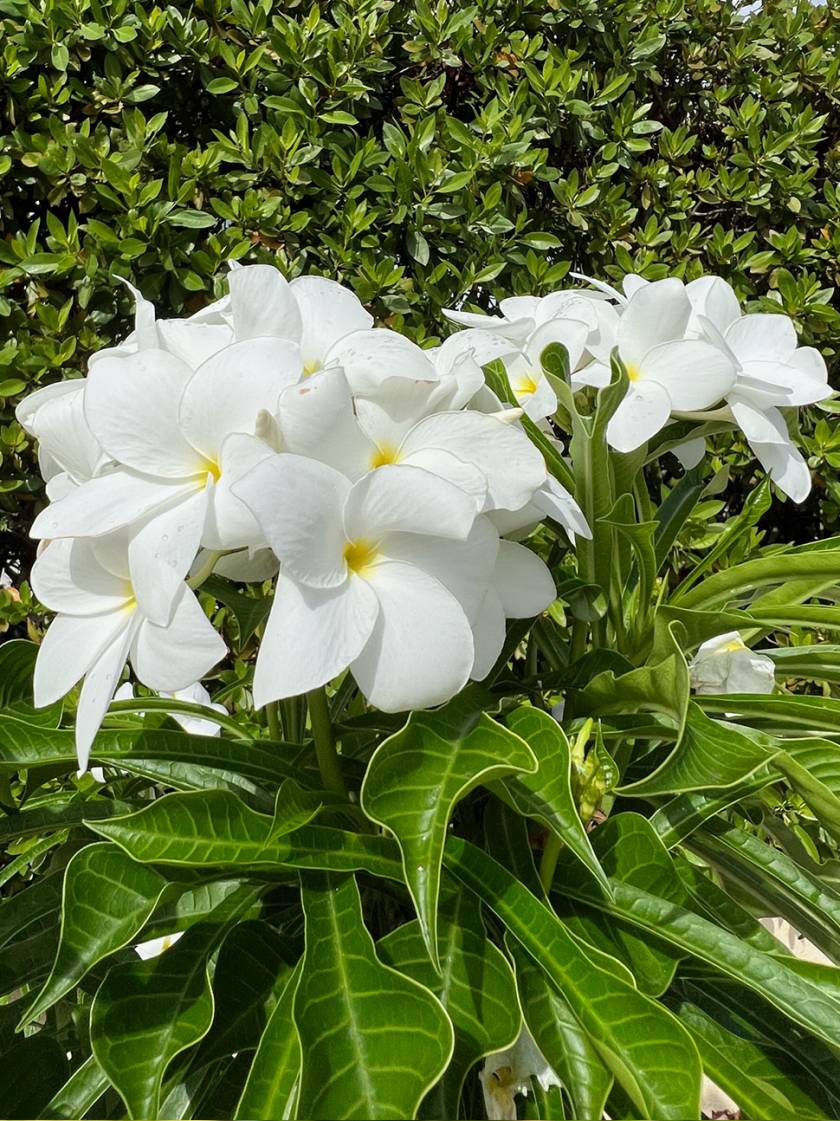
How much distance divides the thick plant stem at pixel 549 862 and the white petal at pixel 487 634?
0.13 m

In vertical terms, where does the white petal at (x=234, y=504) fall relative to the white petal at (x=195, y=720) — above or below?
above

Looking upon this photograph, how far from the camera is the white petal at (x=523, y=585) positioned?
2.09ft

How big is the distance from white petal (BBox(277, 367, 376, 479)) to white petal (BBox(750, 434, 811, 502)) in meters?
0.40

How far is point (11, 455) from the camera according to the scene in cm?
163

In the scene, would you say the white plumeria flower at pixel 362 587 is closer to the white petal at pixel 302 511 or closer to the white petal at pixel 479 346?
the white petal at pixel 302 511

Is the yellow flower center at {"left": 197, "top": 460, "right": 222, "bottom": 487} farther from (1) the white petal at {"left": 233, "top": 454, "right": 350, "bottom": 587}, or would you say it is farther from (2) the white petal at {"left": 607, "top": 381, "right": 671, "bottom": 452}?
(2) the white petal at {"left": 607, "top": 381, "right": 671, "bottom": 452}

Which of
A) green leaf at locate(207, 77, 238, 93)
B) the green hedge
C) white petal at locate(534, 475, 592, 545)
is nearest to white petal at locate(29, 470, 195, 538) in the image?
white petal at locate(534, 475, 592, 545)

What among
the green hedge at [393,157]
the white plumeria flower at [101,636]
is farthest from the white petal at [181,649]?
the green hedge at [393,157]

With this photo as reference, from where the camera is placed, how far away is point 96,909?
58 cm

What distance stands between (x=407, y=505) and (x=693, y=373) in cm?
33

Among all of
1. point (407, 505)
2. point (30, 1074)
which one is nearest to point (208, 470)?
point (407, 505)

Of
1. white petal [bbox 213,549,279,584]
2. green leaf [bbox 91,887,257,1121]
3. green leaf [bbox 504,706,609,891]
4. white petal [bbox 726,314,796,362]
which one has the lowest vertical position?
green leaf [bbox 91,887,257,1121]

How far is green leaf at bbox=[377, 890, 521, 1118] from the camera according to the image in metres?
0.56

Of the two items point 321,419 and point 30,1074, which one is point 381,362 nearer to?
point 321,419
